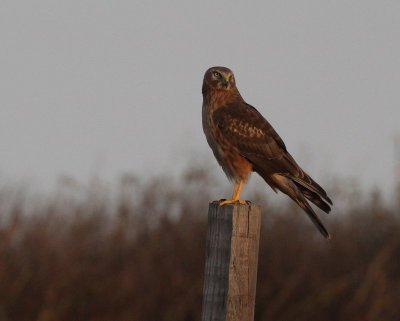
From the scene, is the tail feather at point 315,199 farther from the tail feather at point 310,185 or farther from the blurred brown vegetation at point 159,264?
the blurred brown vegetation at point 159,264

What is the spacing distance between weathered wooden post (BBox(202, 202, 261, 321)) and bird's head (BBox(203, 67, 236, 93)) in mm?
3367

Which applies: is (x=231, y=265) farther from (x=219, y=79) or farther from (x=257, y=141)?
(x=219, y=79)

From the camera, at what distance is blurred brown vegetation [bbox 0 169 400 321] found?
8414 mm

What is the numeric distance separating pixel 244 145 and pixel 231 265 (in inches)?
116

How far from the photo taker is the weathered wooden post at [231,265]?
4.45 m

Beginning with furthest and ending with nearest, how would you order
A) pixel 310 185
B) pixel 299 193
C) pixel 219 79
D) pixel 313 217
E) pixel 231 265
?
pixel 219 79 → pixel 299 193 → pixel 310 185 → pixel 313 217 → pixel 231 265

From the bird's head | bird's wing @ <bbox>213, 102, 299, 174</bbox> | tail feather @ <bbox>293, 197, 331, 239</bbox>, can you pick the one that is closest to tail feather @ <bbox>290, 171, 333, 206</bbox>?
tail feather @ <bbox>293, 197, 331, 239</bbox>

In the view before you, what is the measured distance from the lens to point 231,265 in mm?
4441

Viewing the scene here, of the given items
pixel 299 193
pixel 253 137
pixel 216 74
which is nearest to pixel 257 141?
pixel 253 137

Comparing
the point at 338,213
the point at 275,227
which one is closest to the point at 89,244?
the point at 275,227

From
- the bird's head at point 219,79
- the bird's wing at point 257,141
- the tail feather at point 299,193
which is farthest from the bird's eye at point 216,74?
the tail feather at point 299,193

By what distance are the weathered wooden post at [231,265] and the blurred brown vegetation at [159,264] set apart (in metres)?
3.99

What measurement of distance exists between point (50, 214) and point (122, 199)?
978 mm

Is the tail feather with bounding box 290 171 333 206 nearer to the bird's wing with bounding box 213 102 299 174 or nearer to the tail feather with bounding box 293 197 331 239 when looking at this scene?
the tail feather with bounding box 293 197 331 239
